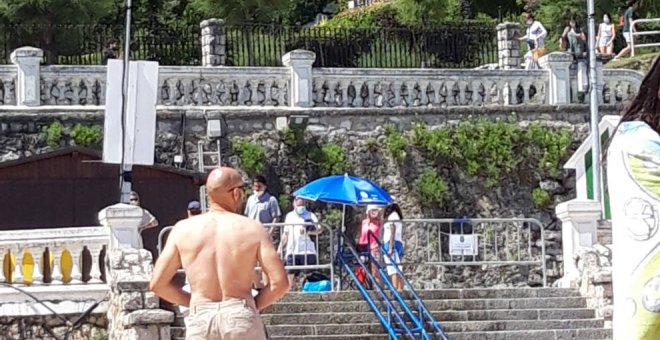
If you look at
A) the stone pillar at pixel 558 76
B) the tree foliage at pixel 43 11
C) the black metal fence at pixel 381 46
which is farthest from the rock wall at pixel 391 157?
the tree foliage at pixel 43 11

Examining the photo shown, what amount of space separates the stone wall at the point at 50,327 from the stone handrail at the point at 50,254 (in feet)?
1.27

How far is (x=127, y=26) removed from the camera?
17.7 m

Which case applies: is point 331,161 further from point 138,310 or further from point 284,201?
point 138,310

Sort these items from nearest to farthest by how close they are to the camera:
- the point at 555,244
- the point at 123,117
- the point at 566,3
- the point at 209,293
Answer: the point at 209,293 → the point at 123,117 → the point at 555,244 → the point at 566,3

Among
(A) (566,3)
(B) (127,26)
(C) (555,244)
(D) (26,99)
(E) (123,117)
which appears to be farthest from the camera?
(A) (566,3)

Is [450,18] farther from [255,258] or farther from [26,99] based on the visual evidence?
[255,258]

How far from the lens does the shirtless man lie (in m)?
7.06

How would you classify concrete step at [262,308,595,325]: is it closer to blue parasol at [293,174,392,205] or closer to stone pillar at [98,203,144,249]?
stone pillar at [98,203,144,249]

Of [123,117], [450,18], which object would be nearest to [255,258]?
[123,117]

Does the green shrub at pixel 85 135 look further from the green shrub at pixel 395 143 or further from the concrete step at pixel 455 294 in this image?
the concrete step at pixel 455 294

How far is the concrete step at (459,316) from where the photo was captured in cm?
1611

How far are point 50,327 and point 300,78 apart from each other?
25.6 feet

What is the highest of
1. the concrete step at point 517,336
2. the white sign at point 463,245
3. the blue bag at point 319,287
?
the white sign at point 463,245

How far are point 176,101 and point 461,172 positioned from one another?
449cm
